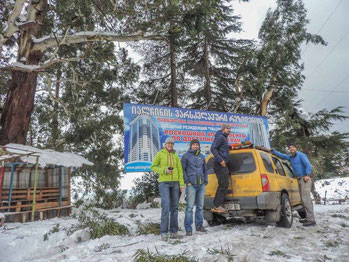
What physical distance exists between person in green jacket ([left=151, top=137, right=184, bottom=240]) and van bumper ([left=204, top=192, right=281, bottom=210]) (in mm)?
1220

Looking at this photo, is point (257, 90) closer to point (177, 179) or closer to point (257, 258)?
point (177, 179)

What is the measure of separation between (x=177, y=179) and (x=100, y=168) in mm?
9845

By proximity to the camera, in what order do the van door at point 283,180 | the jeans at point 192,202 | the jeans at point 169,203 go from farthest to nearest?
the van door at point 283,180 → the jeans at point 192,202 → the jeans at point 169,203

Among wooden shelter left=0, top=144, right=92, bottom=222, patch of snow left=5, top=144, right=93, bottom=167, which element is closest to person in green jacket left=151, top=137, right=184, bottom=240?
patch of snow left=5, top=144, right=93, bottom=167

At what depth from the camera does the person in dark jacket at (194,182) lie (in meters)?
4.98

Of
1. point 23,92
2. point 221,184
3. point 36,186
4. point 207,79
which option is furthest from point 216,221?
point 207,79

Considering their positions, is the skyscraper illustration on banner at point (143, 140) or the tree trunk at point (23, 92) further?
the skyscraper illustration on banner at point (143, 140)

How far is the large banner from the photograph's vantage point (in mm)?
9781

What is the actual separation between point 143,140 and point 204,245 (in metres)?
6.59

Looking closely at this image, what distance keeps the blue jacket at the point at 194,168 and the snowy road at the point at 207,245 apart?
1.05 m

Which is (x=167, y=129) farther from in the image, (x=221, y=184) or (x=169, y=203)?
(x=169, y=203)

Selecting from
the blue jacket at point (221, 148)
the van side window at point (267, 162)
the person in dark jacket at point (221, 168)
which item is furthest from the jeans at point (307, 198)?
the blue jacket at point (221, 148)

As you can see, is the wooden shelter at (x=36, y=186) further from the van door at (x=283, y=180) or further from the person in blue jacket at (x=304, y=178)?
the person in blue jacket at (x=304, y=178)

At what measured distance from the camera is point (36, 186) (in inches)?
379
